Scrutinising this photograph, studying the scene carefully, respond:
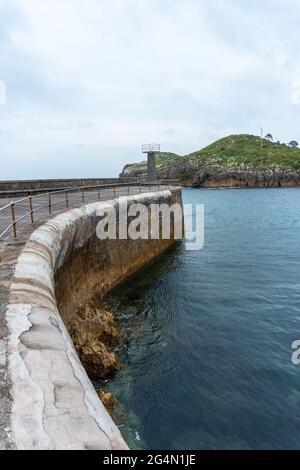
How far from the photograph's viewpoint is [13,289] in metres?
5.74

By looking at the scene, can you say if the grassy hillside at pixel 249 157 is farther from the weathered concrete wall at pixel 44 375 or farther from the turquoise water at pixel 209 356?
the weathered concrete wall at pixel 44 375

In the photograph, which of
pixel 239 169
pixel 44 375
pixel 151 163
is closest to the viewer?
pixel 44 375

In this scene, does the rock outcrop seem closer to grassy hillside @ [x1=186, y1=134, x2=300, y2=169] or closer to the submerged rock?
the submerged rock

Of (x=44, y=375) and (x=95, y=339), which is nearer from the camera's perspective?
(x=44, y=375)

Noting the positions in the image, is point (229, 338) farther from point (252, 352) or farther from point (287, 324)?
point (287, 324)

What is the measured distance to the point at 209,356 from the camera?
34.9 feet

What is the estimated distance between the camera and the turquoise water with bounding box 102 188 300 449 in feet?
25.5

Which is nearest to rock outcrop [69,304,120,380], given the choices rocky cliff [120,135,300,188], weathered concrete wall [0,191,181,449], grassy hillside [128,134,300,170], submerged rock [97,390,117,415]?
submerged rock [97,390,117,415]

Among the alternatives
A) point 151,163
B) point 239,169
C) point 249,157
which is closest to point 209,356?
point 151,163

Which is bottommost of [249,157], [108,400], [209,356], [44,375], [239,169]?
[209,356]

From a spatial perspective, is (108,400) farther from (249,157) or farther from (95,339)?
(249,157)

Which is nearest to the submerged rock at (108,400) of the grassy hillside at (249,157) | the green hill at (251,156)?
the grassy hillside at (249,157)

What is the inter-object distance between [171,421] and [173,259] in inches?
558

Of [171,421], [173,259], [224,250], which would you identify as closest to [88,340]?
[171,421]
